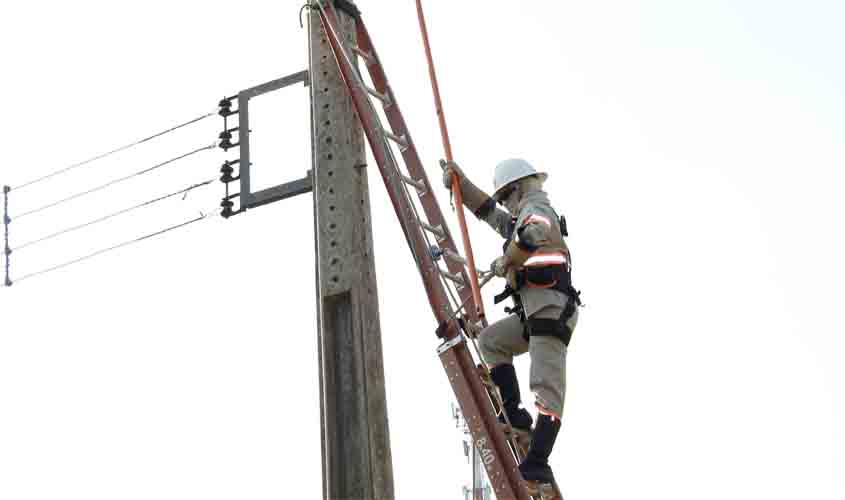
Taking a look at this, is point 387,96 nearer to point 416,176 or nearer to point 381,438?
point 416,176

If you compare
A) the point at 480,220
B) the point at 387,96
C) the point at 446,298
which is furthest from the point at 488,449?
the point at 387,96

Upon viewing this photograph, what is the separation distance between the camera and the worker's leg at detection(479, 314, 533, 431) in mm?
6734

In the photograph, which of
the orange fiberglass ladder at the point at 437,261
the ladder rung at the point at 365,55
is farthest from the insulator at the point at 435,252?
the ladder rung at the point at 365,55

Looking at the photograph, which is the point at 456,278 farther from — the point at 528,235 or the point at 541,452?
the point at 541,452

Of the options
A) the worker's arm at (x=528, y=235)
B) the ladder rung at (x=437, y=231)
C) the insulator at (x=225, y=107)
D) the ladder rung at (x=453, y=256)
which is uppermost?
the insulator at (x=225, y=107)

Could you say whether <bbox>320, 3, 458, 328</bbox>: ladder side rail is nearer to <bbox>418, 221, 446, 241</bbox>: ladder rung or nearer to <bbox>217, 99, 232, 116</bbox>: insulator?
<bbox>418, 221, 446, 241</bbox>: ladder rung

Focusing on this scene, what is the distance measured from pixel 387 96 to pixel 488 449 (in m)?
2.27

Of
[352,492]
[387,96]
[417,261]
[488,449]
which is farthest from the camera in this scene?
[387,96]

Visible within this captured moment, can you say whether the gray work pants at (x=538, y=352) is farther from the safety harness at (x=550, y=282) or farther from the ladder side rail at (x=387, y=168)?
the ladder side rail at (x=387, y=168)

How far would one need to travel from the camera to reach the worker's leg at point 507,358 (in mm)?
6734

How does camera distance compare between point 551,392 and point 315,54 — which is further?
point 315,54

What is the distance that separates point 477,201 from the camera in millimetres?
7191

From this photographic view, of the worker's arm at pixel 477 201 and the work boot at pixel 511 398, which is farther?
the worker's arm at pixel 477 201

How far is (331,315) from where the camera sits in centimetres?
644
